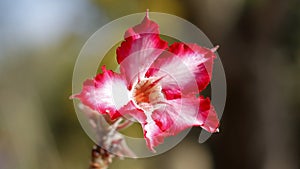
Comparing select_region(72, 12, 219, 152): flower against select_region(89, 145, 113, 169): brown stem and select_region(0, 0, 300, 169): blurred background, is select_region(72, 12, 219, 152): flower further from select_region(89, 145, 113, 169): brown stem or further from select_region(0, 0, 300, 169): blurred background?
select_region(0, 0, 300, 169): blurred background

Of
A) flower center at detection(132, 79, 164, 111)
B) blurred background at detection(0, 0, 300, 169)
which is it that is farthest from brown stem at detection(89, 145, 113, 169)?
blurred background at detection(0, 0, 300, 169)

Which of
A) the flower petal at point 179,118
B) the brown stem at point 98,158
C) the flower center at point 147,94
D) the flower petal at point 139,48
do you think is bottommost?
the brown stem at point 98,158

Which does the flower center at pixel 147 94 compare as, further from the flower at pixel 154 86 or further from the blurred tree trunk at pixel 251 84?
the blurred tree trunk at pixel 251 84

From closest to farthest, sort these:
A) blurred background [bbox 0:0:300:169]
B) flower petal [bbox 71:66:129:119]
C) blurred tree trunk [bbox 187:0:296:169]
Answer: flower petal [bbox 71:66:129:119] → blurred background [bbox 0:0:300:169] → blurred tree trunk [bbox 187:0:296:169]

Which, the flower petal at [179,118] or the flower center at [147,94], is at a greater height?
the flower center at [147,94]

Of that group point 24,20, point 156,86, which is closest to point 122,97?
point 156,86

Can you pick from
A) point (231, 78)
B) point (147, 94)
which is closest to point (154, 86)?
point (147, 94)

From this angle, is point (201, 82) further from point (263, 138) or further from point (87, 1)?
point (263, 138)

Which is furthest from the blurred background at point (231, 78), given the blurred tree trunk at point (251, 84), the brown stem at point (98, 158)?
the brown stem at point (98, 158)
